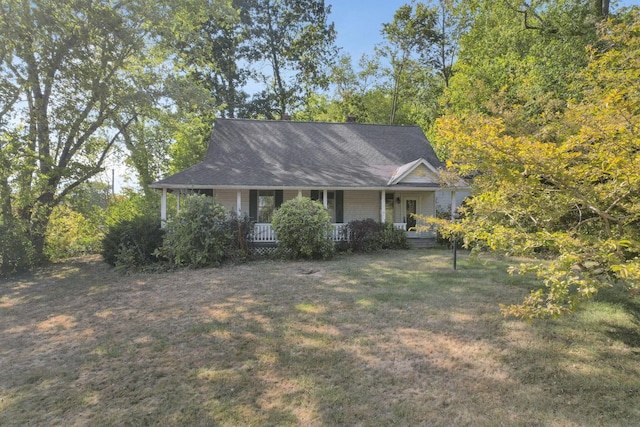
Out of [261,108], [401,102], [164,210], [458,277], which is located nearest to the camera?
[458,277]

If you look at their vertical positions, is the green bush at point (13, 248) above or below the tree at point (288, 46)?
below

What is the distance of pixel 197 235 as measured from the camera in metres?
10.6

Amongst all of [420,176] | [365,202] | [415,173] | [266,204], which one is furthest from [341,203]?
[420,176]

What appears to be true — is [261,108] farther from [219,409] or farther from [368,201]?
[219,409]

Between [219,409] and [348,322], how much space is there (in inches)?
104

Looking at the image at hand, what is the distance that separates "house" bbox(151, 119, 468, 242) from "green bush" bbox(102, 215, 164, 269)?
2.25m

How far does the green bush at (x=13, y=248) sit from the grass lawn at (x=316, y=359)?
13.9 ft

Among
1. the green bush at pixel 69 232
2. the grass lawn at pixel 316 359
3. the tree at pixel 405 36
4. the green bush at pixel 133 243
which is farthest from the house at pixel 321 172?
the tree at pixel 405 36

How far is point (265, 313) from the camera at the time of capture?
607cm

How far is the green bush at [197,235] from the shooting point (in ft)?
34.5

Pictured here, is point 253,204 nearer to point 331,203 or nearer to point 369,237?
point 331,203

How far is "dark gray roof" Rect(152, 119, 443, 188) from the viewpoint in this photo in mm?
14391

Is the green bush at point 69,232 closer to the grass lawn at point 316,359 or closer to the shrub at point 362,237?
the grass lawn at point 316,359

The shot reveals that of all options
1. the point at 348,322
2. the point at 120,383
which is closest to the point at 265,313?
the point at 348,322
